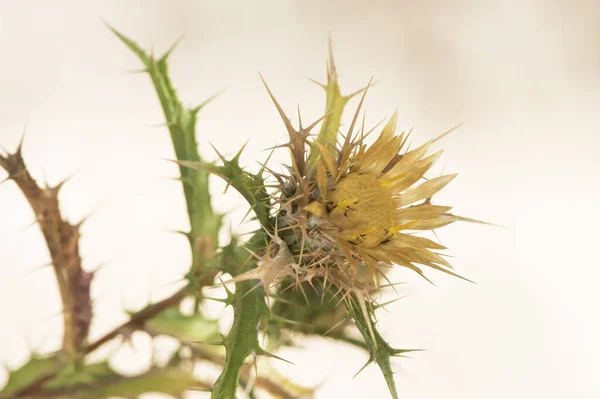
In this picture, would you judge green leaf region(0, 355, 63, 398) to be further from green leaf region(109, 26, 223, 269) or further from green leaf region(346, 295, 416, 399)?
Result: green leaf region(346, 295, 416, 399)

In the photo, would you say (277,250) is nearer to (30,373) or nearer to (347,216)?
(347,216)

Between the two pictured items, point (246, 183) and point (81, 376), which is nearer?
point (246, 183)

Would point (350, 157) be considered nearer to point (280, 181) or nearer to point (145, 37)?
point (280, 181)

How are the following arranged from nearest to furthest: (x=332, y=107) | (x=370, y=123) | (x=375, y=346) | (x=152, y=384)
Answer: (x=375, y=346) → (x=332, y=107) → (x=152, y=384) → (x=370, y=123)

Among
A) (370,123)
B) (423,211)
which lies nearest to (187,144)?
(423,211)

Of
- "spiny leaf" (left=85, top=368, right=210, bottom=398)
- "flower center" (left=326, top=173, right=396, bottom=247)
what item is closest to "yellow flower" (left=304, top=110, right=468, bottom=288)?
"flower center" (left=326, top=173, right=396, bottom=247)

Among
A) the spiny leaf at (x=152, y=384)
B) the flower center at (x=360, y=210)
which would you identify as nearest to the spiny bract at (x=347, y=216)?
the flower center at (x=360, y=210)

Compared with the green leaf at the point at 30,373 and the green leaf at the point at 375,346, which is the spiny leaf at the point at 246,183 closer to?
the green leaf at the point at 375,346
